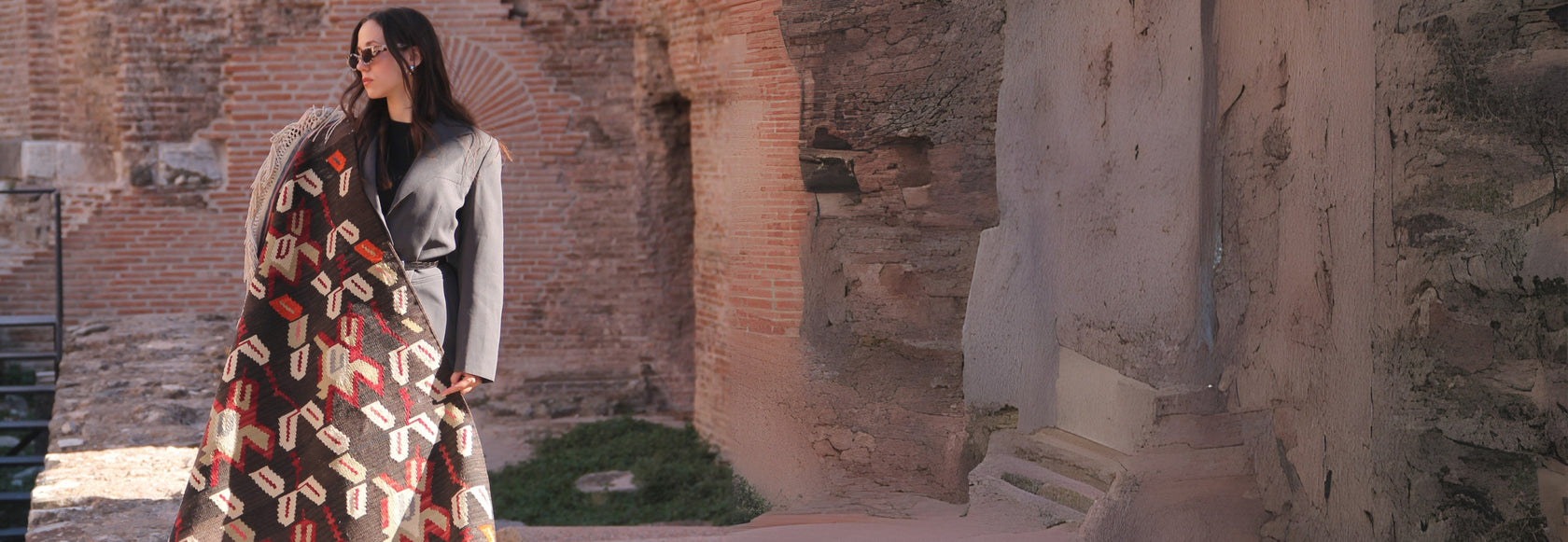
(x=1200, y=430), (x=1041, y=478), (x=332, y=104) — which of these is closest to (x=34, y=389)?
(x=332, y=104)

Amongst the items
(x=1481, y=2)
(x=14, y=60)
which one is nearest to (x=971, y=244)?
(x=1481, y=2)

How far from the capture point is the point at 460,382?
2.59m

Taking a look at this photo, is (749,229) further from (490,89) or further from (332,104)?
(332,104)

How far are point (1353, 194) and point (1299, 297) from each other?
328 mm

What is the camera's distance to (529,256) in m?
8.02

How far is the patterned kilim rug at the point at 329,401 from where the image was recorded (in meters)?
2.51

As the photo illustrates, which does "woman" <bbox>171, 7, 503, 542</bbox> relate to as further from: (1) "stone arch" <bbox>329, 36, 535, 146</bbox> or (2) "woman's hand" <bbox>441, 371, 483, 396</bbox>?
(1) "stone arch" <bbox>329, 36, 535, 146</bbox>

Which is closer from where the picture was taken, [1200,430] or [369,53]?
[369,53]

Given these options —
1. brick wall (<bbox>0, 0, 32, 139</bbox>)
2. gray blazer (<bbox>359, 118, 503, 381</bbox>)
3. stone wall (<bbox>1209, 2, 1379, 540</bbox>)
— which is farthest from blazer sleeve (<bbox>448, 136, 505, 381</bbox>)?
brick wall (<bbox>0, 0, 32, 139</bbox>)

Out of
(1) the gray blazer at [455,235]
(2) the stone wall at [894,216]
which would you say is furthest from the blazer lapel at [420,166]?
(2) the stone wall at [894,216]

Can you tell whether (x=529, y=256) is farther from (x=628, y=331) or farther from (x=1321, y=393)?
(x=1321, y=393)

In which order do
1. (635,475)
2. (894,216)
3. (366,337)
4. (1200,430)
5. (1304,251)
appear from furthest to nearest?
1. (635,475)
2. (894,216)
3. (1200,430)
4. (1304,251)
5. (366,337)

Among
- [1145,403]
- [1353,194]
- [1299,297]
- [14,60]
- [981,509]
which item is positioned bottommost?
[981,509]

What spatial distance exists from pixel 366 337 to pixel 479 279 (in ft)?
0.89
